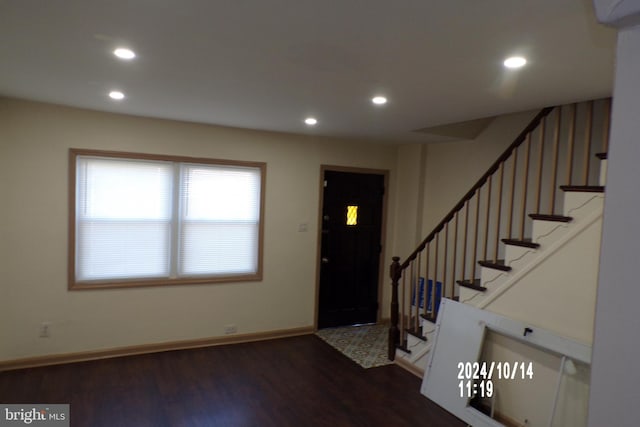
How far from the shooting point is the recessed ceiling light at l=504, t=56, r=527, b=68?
2064 millimetres

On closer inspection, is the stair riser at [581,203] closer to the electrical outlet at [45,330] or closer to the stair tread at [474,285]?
the stair tread at [474,285]

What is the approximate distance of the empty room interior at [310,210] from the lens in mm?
1731

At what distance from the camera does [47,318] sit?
3807mm

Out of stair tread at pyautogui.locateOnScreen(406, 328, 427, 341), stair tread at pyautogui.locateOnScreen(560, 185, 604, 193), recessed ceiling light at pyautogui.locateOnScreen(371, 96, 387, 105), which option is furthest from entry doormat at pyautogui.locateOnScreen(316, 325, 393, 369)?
recessed ceiling light at pyautogui.locateOnScreen(371, 96, 387, 105)

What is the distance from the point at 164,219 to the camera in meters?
4.27

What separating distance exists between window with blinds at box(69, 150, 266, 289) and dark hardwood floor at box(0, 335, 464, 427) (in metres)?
0.85

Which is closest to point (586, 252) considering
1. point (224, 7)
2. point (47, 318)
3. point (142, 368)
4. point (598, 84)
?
point (598, 84)

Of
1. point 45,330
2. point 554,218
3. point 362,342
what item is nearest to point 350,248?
point 362,342

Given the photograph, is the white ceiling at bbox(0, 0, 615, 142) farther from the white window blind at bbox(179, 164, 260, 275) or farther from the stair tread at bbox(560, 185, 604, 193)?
the white window blind at bbox(179, 164, 260, 275)

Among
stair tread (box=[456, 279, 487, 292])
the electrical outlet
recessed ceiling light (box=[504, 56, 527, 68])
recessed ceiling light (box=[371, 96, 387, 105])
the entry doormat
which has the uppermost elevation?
recessed ceiling light (box=[504, 56, 527, 68])

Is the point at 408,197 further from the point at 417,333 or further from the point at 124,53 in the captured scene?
the point at 124,53

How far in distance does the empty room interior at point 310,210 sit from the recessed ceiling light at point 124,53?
11 mm

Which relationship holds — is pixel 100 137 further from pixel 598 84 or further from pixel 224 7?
pixel 598 84

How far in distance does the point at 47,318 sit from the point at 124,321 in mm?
668
